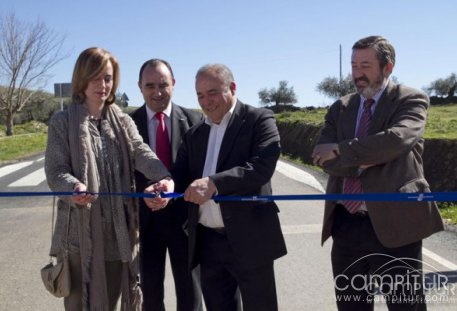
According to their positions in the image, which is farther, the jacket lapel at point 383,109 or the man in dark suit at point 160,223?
the man in dark suit at point 160,223

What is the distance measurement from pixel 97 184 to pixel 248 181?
94 cm

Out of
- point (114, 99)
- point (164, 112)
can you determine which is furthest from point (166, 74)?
point (114, 99)

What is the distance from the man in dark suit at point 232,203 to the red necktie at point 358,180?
0.51 metres

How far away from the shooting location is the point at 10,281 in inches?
217

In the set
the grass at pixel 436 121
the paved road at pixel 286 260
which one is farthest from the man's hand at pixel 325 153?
the grass at pixel 436 121

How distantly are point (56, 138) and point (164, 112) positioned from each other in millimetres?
1121

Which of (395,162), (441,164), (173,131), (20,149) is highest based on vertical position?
(173,131)

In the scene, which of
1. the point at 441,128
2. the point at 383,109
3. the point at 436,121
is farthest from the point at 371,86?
the point at 436,121

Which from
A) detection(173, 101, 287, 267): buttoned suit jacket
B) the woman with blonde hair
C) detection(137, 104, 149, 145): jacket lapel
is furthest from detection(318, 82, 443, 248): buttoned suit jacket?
detection(137, 104, 149, 145): jacket lapel

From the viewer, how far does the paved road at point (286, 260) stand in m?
4.78

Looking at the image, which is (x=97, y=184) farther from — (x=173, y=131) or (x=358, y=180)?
(x=358, y=180)

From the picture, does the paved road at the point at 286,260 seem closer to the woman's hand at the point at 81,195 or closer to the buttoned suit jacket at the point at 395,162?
the buttoned suit jacket at the point at 395,162

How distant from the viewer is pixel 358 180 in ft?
10.7

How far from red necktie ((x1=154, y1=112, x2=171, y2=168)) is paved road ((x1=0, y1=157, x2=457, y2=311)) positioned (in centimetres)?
165
